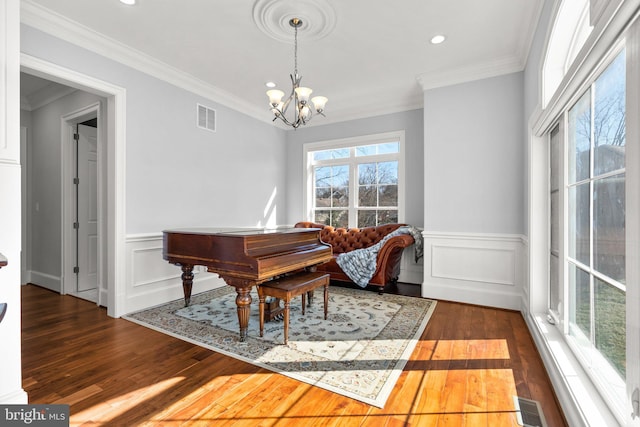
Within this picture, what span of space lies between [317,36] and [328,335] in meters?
2.76

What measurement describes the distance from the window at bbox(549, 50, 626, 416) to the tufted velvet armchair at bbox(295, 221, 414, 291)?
74.7 inches

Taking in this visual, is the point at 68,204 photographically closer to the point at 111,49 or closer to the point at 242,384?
the point at 111,49

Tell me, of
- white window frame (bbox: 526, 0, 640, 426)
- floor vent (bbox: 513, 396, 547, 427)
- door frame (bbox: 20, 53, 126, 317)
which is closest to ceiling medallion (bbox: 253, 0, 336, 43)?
door frame (bbox: 20, 53, 126, 317)

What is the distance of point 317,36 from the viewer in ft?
9.72

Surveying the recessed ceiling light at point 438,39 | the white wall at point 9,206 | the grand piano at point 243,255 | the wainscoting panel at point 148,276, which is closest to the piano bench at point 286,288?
the grand piano at point 243,255

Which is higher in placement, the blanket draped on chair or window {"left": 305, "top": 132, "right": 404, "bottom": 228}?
window {"left": 305, "top": 132, "right": 404, "bottom": 228}

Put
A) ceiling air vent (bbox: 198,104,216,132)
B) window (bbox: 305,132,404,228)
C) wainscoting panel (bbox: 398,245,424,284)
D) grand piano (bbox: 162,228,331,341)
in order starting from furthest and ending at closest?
window (bbox: 305,132,404,228), wainscoting panel (bbox: 398,245,424,284), ceiling air vent (bbox: 198,104,216,132), grand piano (bbox: 162,228,331,341)

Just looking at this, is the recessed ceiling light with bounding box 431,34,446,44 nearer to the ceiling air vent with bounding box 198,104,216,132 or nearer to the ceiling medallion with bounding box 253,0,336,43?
the ceiling medallion with bounding box 253,0,336,43

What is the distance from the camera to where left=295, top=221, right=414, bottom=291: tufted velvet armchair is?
3.97 metres

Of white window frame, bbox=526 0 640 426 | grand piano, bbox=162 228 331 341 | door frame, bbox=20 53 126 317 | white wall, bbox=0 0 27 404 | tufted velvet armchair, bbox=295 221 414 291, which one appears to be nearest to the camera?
white window frame, bbox=526 0 640 426

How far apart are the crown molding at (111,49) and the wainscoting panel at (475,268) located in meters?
3.44

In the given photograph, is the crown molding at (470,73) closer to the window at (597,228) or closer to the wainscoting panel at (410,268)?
the window at (597,228)

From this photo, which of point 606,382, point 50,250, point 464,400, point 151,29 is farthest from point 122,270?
point 606,382

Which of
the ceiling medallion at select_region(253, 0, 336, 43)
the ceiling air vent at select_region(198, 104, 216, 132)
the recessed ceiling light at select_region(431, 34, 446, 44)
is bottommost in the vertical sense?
the ceiling air vent at select_region(198, 104, 216, 132)
